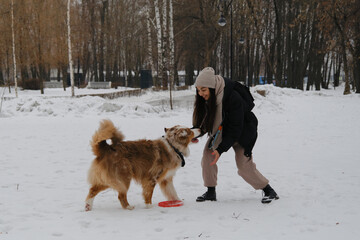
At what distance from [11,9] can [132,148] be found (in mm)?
26353

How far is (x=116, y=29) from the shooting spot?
4253 cm

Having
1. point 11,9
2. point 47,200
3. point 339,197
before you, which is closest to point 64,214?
point 47,200

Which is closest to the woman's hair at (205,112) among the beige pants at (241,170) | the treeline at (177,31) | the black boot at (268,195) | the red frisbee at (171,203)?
the beige pants at (241,170)

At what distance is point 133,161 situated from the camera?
4488 mm

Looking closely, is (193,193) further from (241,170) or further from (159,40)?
(159,40)

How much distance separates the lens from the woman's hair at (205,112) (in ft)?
15.2

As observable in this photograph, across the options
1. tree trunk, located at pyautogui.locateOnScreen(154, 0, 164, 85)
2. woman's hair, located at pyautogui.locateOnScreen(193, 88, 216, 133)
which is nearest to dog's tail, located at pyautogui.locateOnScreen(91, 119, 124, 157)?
woman's hair, located at pyautogui.locateOnScreen(193, 88, 216, 133)

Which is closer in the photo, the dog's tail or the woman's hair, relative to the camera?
the dog's tail

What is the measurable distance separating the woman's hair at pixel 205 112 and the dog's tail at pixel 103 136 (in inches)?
50.6

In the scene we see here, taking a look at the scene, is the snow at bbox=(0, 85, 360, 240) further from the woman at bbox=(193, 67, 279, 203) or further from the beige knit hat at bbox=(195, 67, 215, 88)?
the beige knit hat at bbox=(195, 67, 215, 88)

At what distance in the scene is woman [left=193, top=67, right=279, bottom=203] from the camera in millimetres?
4520

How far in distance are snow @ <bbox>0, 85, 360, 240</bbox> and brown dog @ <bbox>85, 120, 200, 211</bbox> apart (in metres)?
0.33

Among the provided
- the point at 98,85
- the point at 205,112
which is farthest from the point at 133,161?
the point at 98,85

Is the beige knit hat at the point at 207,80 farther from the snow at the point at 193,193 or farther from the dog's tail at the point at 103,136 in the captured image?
the snow at the point at 193,193
